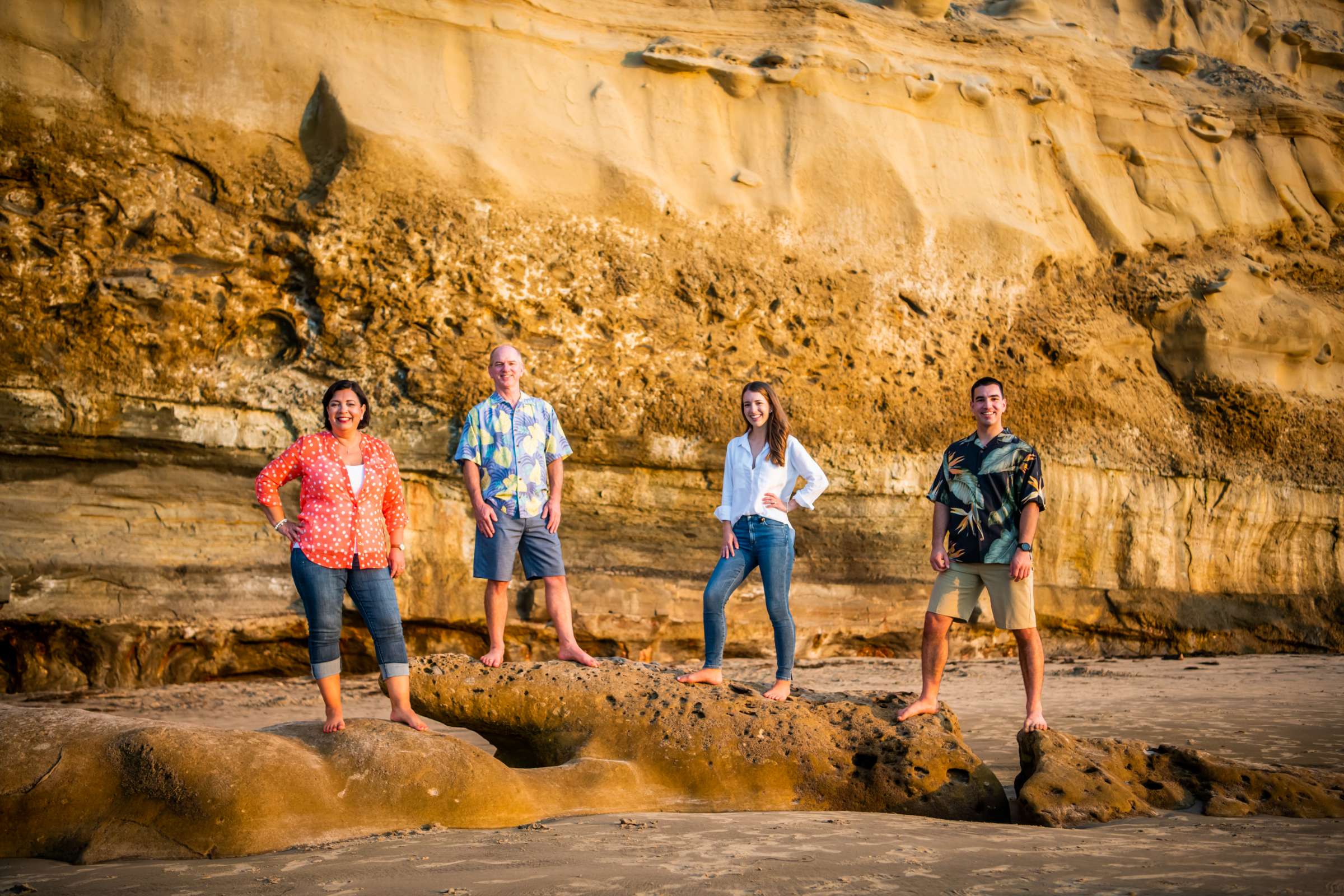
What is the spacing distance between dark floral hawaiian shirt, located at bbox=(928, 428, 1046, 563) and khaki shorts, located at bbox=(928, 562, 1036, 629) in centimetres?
5

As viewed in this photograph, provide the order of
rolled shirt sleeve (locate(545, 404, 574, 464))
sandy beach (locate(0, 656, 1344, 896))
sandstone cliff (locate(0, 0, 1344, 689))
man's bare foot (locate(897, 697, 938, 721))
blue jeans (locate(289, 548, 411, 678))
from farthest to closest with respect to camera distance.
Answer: sandstone cliff (locate(0, 0, 1344, 689)) < rolled shirt sleeve (locate(545, 404, 574, 464)) < man's bare foot (locate(897, 697, 938, 721)) < blue jeans (locate(289, 548, 411, 678)) < sandy beach (locate(0, 656, 1344, 896))

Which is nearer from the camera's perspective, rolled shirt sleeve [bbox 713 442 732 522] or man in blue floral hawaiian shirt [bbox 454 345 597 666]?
man in blue floral hawaiian shirt [bbox 454 345 597 666]

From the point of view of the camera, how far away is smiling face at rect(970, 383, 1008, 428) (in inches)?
197

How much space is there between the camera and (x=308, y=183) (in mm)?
9641

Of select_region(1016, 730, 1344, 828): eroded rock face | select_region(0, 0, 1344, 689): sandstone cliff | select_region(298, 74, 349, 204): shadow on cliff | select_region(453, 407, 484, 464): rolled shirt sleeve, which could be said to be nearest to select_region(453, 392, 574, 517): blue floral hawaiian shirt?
select_region(453, 407, 484, 464): rolled shirt sleeve

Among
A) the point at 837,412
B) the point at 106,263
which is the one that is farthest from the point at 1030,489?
the point at 106,263

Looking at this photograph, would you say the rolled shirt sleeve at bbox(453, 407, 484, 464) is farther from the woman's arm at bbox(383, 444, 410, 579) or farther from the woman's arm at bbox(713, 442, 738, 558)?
the woman's arm at bbox(713, 442, 738, 558)

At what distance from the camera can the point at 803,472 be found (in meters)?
5.45

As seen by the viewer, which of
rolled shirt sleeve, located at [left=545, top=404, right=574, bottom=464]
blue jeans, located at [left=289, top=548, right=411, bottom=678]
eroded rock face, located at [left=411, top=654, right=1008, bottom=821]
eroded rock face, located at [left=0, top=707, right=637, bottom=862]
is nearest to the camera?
eroded rock face, located at [left=0, top=707, right=637, bottom=862]

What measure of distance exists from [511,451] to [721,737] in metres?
1.67

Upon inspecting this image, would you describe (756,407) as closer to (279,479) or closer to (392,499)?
(392,499)

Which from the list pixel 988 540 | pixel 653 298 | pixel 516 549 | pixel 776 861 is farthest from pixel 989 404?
pixel 653 298

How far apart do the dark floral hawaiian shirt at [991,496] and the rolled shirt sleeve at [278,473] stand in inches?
112

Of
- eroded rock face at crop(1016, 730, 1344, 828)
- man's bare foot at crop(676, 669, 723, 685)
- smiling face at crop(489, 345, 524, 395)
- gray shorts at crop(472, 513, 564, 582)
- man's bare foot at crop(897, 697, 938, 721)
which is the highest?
smiling face at crop(489, 345, 524, 395)
